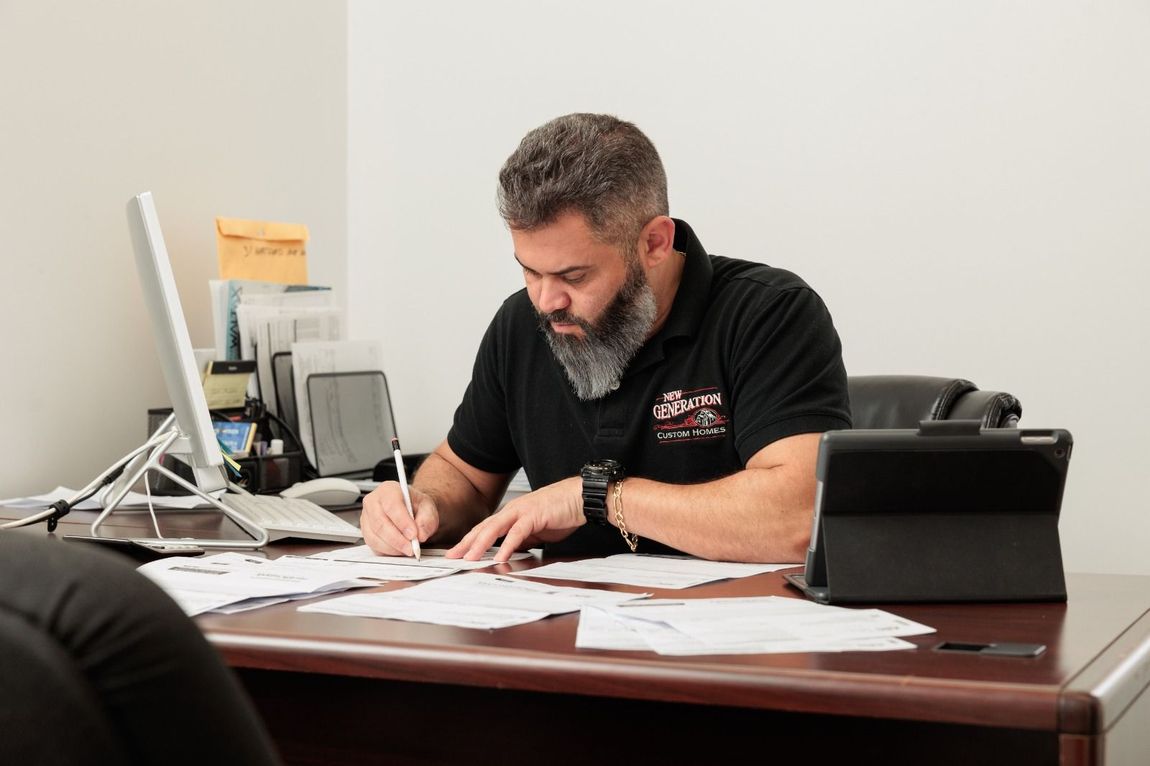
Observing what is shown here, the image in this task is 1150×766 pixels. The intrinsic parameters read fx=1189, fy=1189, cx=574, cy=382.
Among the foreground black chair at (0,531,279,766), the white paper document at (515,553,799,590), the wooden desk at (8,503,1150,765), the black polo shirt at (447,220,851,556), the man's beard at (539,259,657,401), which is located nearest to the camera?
the foreground black chair at (0,531,279,766)

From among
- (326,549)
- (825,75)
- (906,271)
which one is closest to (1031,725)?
(326,549)

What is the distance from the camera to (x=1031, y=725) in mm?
836

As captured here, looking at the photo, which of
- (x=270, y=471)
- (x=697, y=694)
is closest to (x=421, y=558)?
(x=697, y=694)

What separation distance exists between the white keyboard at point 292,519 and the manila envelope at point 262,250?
2.60 feet

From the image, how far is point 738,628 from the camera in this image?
1.05 meters

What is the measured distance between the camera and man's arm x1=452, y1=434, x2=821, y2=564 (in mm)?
1562

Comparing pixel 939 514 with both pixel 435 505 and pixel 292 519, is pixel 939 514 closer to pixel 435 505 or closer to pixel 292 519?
pixel 435 505

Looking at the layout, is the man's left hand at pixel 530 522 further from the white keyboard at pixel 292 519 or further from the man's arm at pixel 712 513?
the white keyboard at pixel 292 519

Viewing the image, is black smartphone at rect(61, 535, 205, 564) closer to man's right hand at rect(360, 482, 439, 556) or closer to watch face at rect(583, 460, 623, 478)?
Answer: man's right hand at rect(360, 482, 439, 556)

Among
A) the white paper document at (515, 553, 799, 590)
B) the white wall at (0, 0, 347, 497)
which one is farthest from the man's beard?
the white wall at (0, 0, 347, 497)

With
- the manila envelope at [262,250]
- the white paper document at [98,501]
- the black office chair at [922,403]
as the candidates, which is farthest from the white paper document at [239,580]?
the manila envelope at [262,250]

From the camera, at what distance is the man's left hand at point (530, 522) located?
5.18 feet

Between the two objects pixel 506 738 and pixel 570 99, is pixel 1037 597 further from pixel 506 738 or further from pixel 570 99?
pixel 570 99

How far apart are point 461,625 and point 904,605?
448 mm
